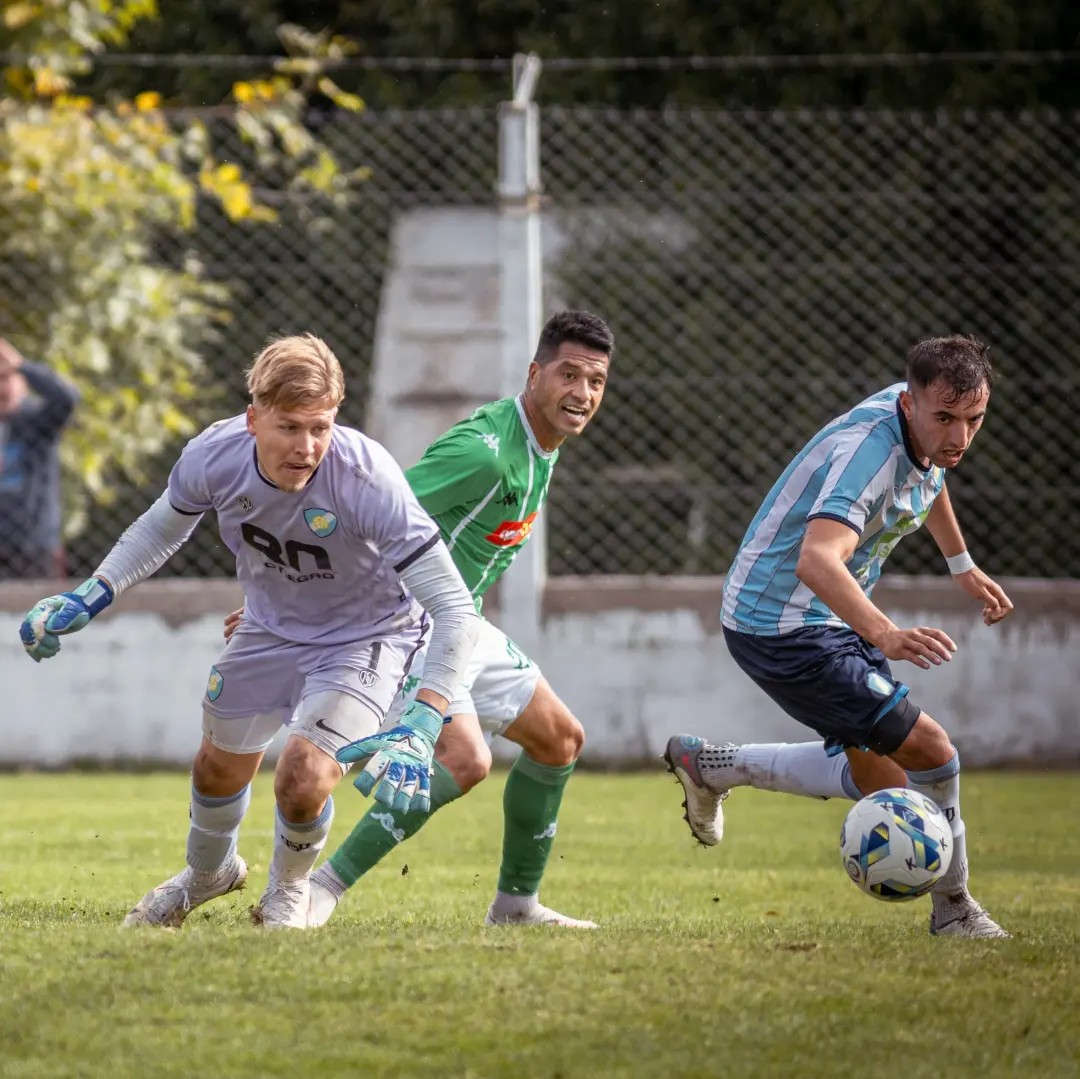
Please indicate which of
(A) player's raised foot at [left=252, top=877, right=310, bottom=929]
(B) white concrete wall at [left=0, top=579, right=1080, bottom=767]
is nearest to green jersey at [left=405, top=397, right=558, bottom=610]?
(A) player's raised foot at [left=252, top=877, right=310, bottom=929]

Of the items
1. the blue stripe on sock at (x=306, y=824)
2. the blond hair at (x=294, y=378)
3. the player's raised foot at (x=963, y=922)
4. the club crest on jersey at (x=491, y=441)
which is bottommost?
the player's raised foot at (x=963, y=922)

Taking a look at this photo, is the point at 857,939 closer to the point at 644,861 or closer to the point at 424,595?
the point at 424,595

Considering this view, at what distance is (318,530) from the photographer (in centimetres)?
541

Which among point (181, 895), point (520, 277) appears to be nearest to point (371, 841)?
point (181, 895)

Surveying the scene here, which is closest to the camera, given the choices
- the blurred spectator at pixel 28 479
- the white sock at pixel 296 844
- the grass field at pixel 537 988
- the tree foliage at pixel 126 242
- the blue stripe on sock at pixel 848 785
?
the grass field at pixel 537 988

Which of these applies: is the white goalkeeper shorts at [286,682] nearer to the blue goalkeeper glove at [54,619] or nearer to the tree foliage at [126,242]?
the blue goalkeeper glove at [54,619]

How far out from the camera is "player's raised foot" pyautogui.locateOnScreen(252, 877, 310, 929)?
5.48m

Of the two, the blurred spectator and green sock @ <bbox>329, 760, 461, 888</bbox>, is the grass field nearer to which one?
green sock @ <bbox>329, 760, 461, 888</bbox>

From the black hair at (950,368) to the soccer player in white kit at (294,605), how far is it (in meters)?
1.66

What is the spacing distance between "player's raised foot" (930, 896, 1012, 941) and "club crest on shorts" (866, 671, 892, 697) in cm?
67

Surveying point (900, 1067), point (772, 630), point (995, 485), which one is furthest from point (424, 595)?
point (995, 485)

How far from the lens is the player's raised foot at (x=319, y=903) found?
18.4ft

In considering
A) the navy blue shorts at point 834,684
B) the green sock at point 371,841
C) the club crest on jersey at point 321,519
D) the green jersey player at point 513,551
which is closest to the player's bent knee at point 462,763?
the green jersey player at point 513,551

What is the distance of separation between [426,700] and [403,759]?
0.25m
